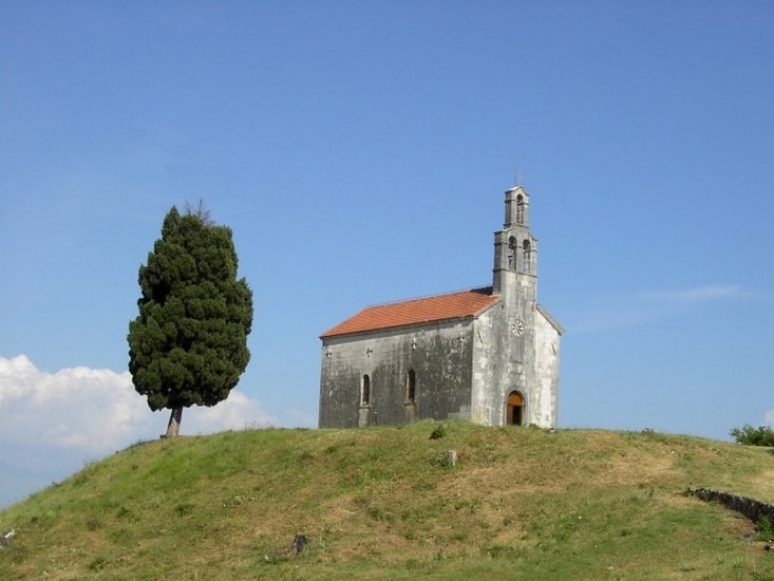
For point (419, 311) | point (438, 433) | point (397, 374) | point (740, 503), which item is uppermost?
point (419, 311)

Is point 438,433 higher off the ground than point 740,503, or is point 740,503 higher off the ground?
point 438,433

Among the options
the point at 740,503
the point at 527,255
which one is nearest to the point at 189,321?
the point at 527,255

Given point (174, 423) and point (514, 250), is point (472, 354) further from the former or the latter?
point (174, 423)

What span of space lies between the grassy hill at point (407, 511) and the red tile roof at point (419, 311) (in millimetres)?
7753

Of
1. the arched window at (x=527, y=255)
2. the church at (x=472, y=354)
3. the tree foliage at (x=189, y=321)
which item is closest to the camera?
the church at (x=472, y=354)

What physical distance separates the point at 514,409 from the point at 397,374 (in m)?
6.36

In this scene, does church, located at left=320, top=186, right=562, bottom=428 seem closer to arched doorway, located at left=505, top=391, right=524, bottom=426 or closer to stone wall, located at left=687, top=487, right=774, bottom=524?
arched doorway, located at left=505, top=391, right=524, bottom=426

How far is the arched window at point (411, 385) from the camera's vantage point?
55.4 metres

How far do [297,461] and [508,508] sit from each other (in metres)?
11.8

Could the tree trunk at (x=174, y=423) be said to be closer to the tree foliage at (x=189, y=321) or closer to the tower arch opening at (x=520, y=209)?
the tree foliage at (x=189, y=321)

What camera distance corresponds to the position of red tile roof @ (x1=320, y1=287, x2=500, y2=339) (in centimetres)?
5422

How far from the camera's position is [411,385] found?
183ft

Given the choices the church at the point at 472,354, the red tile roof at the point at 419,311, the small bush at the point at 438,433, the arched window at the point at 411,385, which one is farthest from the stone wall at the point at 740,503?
the arched window at the point at 411,385

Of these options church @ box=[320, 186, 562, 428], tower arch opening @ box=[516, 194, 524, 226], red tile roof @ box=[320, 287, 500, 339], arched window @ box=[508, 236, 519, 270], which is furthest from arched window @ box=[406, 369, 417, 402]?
tower arch opening @ box=[516, 194, 524, 226]
